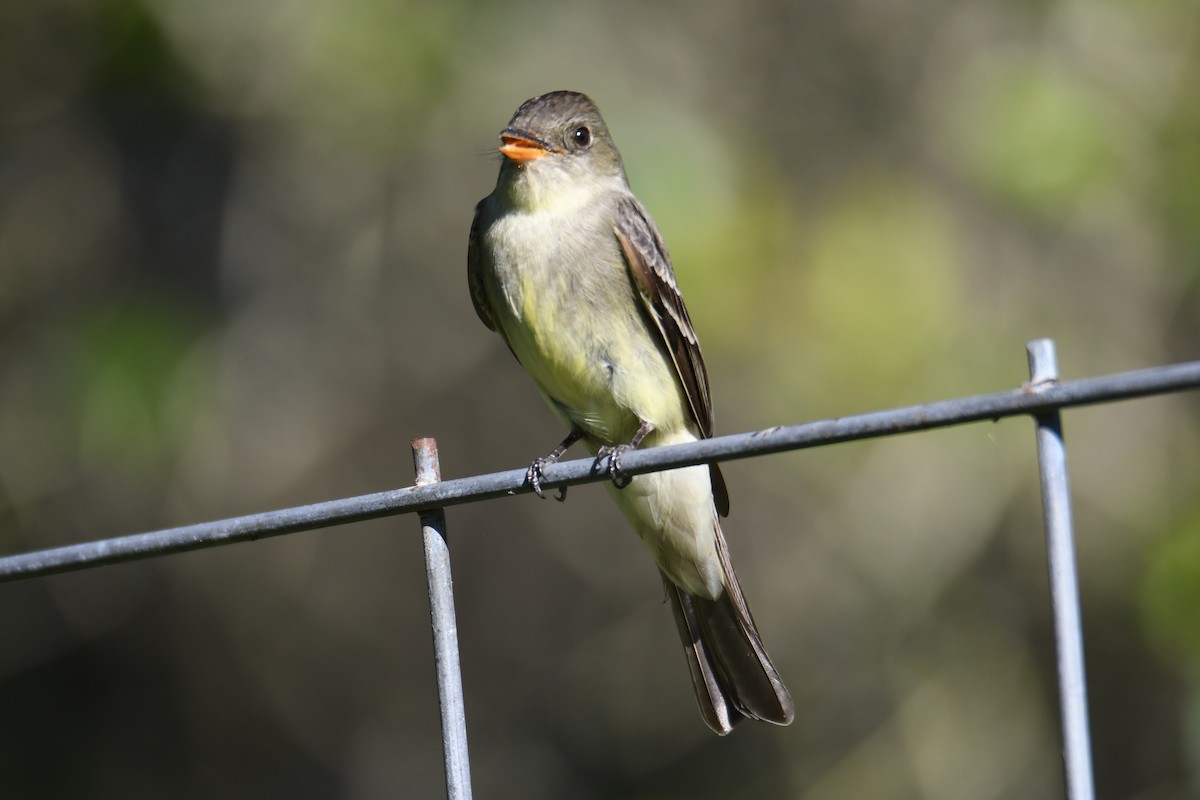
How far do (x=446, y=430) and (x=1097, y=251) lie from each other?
2779 millimetres

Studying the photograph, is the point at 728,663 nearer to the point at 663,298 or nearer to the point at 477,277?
the point at 663,298

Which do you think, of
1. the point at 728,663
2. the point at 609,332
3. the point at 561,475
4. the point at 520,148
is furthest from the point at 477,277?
the point at 561,475

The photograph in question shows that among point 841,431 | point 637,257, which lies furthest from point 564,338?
point 841,431

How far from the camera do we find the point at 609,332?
3686mm

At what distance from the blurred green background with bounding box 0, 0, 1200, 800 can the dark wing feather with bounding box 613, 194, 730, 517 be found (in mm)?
1070

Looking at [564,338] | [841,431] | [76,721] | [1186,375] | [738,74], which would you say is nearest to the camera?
[1186,375]

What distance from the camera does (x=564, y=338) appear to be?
364 cm

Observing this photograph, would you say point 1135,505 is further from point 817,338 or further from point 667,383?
point 667,383

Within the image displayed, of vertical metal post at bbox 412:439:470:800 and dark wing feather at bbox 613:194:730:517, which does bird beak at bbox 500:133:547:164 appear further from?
vertical metal post at bbox 412:439:470:800

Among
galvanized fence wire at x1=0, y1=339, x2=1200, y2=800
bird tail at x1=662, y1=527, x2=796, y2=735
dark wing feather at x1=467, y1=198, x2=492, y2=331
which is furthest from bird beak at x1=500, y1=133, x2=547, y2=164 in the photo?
galvanized fence wire at x1=0, y1=339, x2=1200, y2=800

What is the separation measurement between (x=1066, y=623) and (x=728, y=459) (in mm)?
475

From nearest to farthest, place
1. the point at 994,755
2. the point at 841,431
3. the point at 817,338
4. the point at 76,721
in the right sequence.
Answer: the point at 841,431 < the point at 817,338 < the point at 994,755 < the point at 76,721

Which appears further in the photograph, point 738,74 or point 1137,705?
point 738,74

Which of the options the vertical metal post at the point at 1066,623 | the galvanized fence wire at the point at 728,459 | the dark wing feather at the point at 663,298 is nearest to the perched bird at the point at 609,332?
the dark wing feather at the point at 663,298
